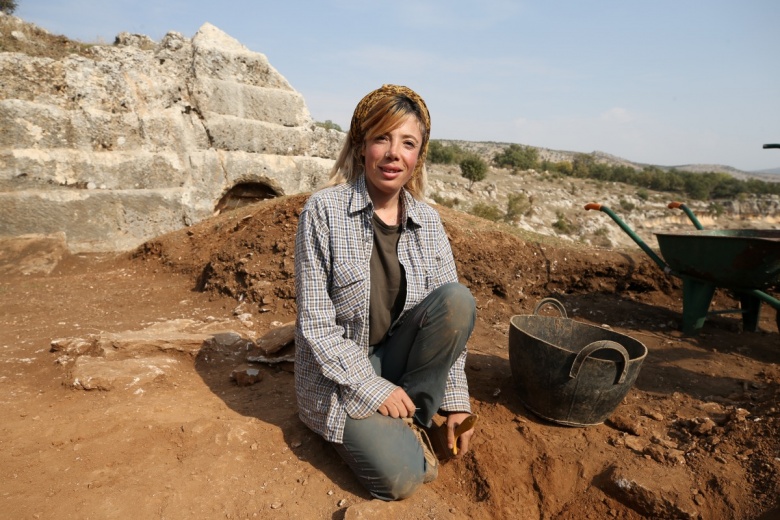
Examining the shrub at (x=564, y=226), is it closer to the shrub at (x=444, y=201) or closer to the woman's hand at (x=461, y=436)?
the shrub at (x=444, y=201)

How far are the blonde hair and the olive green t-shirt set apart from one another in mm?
271

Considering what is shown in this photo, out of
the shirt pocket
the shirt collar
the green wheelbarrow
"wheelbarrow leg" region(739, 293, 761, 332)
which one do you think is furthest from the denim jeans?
"wheelbarrow leg" region(739, 293, 761, 332)

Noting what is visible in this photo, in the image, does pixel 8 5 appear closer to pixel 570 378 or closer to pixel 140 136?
pixel 140 136

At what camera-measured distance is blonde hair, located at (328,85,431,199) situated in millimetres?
2051

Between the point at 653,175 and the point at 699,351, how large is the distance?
32776mm

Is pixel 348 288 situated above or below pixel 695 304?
above

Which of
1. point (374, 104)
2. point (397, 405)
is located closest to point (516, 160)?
point (374, 104)

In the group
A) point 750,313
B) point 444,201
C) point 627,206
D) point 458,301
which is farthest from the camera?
point 627,206

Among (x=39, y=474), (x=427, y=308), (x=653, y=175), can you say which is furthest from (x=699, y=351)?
(x=653, y=175)

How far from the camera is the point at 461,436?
7.04ft

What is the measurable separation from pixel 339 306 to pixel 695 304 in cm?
361

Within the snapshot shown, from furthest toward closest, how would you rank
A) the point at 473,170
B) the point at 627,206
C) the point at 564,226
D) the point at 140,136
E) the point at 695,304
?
the point at 627,206, the point at 473,170, the point at 564,226, the point at 140,136, the point at 695,304

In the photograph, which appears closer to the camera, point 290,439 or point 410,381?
point 410,381

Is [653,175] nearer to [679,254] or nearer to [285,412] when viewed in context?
[679,254]
